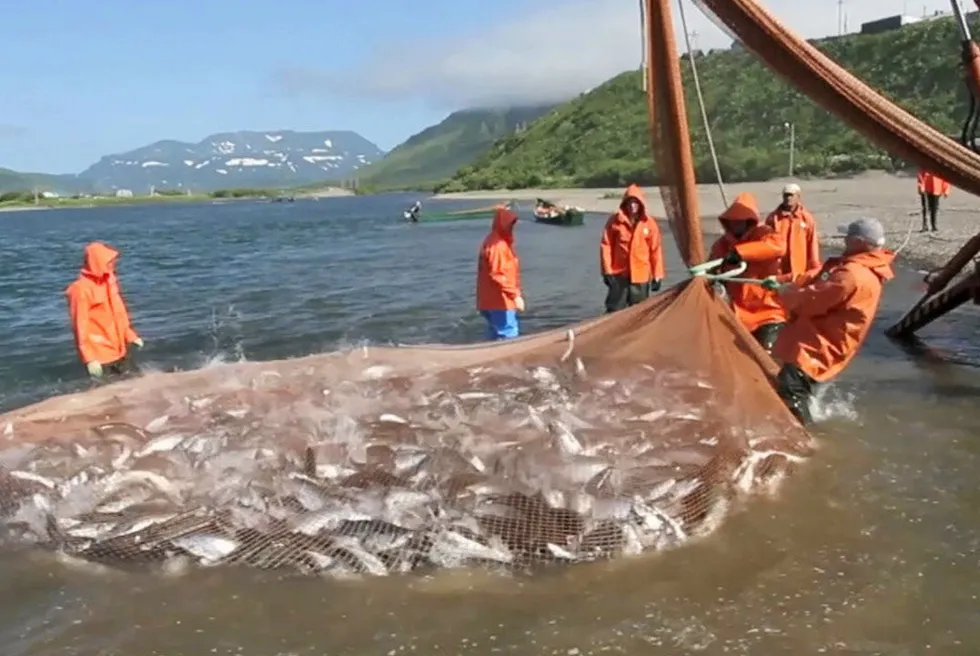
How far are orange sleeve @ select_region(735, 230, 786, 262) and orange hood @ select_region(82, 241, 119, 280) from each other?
6620mm

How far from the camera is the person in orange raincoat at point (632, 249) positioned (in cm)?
1220

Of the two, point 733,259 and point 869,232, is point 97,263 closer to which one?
point 733,259

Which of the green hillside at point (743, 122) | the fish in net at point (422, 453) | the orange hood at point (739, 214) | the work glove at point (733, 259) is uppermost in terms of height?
the green hillside at point (743, 122)

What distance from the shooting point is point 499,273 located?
11328 millimetres

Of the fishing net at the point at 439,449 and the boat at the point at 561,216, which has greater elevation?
the boat at the point at 561,216

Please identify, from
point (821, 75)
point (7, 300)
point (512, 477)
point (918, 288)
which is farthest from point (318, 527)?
point (7, 300)

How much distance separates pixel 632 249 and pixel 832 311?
5036mm

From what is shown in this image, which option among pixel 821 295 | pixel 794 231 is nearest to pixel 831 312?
pixel 821 295

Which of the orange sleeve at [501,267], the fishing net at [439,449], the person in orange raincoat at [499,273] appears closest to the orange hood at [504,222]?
the person in orange raincoat at [499,273]

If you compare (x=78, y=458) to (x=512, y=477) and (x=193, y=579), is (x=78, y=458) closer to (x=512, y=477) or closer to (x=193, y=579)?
(x=193, y=579)

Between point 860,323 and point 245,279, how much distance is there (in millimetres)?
25284

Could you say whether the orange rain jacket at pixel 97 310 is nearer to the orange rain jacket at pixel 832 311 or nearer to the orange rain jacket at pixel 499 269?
the orange rain jacket at pixel 499 269

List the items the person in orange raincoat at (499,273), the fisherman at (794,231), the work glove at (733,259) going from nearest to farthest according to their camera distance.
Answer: the work glove at (733,259), the fisherman at (794,231), the person in orange raincoat at (499,273)

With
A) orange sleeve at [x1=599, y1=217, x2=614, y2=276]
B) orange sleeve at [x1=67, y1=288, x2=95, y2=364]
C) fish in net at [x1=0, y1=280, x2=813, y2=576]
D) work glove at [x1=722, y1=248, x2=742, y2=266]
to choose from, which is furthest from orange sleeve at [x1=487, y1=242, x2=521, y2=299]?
orange sleeve at [x1=67, y1=288, x2=95, y2=364]
